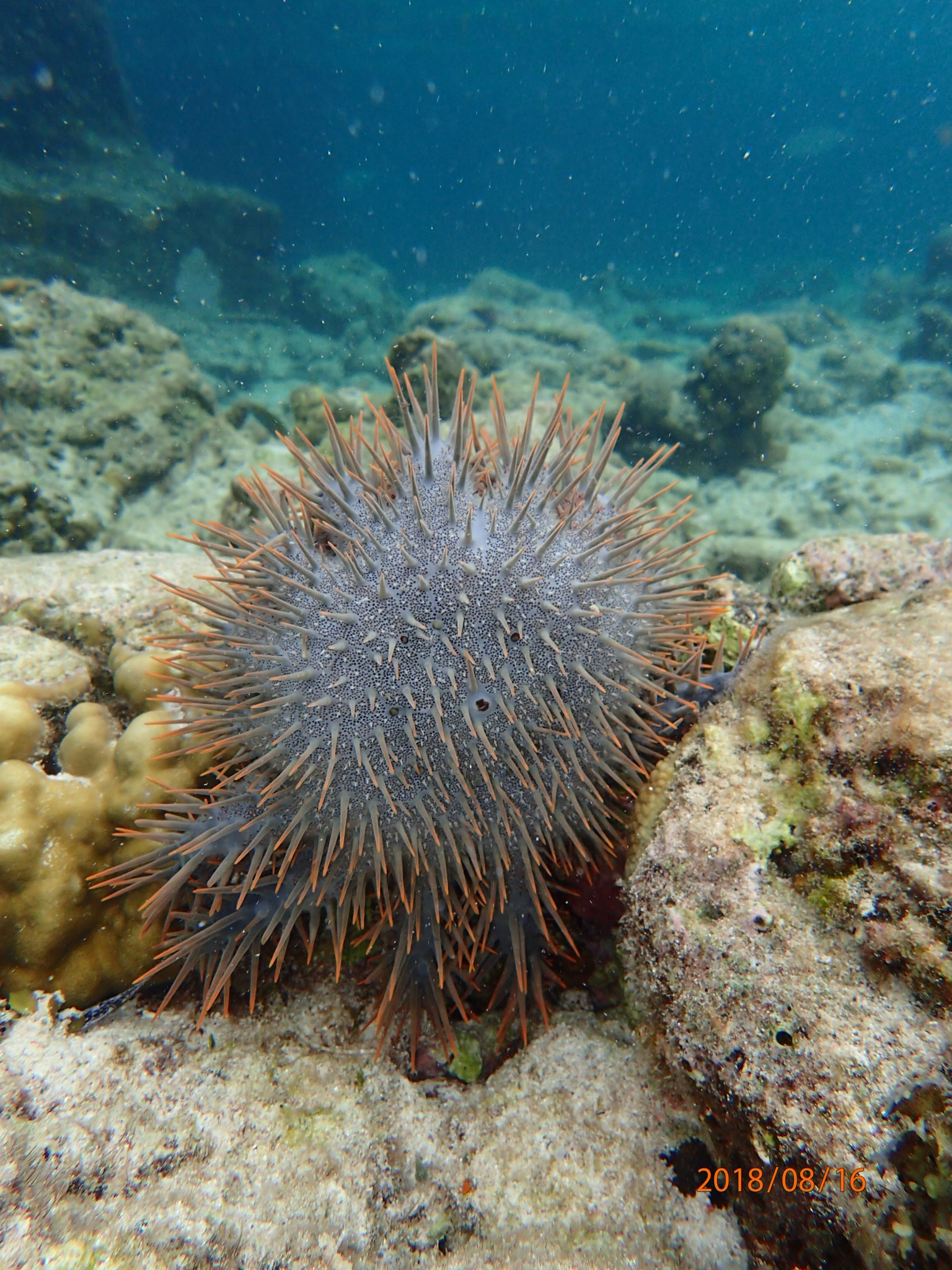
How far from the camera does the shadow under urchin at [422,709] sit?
7.47 feet

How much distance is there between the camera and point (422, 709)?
2250 millimetres

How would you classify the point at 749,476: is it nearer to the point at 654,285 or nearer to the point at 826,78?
the point at 654,285

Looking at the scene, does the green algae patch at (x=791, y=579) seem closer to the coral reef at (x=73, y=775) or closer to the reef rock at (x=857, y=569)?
the reef rock at (x=857, y=569)

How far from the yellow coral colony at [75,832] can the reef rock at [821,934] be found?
7.17 feet

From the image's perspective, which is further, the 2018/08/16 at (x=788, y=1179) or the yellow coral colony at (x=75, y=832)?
the yellow coral colony at (x=75, y=832)

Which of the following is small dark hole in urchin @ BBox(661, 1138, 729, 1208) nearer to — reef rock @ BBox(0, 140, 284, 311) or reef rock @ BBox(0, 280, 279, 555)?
reef rock @ BBox(0, 280, 279, 555)

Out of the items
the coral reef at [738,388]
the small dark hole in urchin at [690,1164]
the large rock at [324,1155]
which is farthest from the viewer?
the coral reef at [738,388]

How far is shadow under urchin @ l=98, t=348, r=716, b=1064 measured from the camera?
7.47 feet

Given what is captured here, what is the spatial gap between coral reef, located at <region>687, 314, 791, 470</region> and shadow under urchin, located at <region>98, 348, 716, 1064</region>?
11.4 metres

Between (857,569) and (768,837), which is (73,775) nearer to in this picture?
(768,837)

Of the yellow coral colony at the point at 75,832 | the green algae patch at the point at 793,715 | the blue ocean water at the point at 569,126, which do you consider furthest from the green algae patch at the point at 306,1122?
the blue ocean water at the point at 569,126

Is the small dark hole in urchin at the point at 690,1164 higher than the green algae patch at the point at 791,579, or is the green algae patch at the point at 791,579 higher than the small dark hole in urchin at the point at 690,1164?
the green algae patch at the point at 791,579

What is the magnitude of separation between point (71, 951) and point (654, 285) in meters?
38.5

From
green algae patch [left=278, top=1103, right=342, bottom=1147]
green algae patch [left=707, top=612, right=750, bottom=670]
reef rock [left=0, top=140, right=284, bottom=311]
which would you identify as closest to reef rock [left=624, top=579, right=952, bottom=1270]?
green algae patch [left=707, top=612, right=750, bottom=670]
